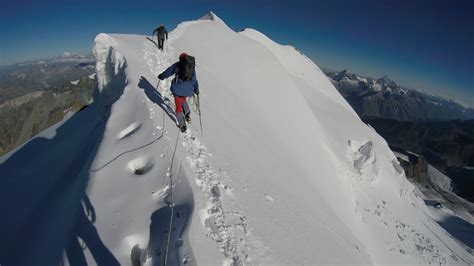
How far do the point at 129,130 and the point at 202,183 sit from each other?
454cm

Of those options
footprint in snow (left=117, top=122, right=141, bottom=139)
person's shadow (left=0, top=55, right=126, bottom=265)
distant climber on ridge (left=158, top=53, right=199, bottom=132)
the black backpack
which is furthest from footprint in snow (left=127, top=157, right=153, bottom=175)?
the black backpack

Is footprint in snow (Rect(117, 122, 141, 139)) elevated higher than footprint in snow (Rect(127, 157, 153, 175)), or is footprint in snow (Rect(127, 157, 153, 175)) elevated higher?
footprint in snow (Rect(117, 122, 141, 139))

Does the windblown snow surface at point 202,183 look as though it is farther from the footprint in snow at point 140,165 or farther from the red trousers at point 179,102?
the red trousers at point 179,102

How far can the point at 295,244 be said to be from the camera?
30.4 ft

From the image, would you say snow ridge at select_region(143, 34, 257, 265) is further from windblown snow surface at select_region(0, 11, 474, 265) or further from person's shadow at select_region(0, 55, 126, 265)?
person's shadow at select_region(0, 55, 126, 265)

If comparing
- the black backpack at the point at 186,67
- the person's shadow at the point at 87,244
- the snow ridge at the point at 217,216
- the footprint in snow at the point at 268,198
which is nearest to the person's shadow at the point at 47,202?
the person's shadow at the point at 87,244

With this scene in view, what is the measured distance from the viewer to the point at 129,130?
11547 millimetres

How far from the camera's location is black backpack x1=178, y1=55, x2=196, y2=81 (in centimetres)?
1133

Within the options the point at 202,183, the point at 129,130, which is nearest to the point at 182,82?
the point at 129,130

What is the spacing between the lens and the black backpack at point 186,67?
11.3 meters

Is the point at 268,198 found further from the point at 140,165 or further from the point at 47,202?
the point at 47,202

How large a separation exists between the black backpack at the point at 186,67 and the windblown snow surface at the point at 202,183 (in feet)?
7.68

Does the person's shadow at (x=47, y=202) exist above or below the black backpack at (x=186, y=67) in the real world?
below

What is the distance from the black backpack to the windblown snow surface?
234cm
